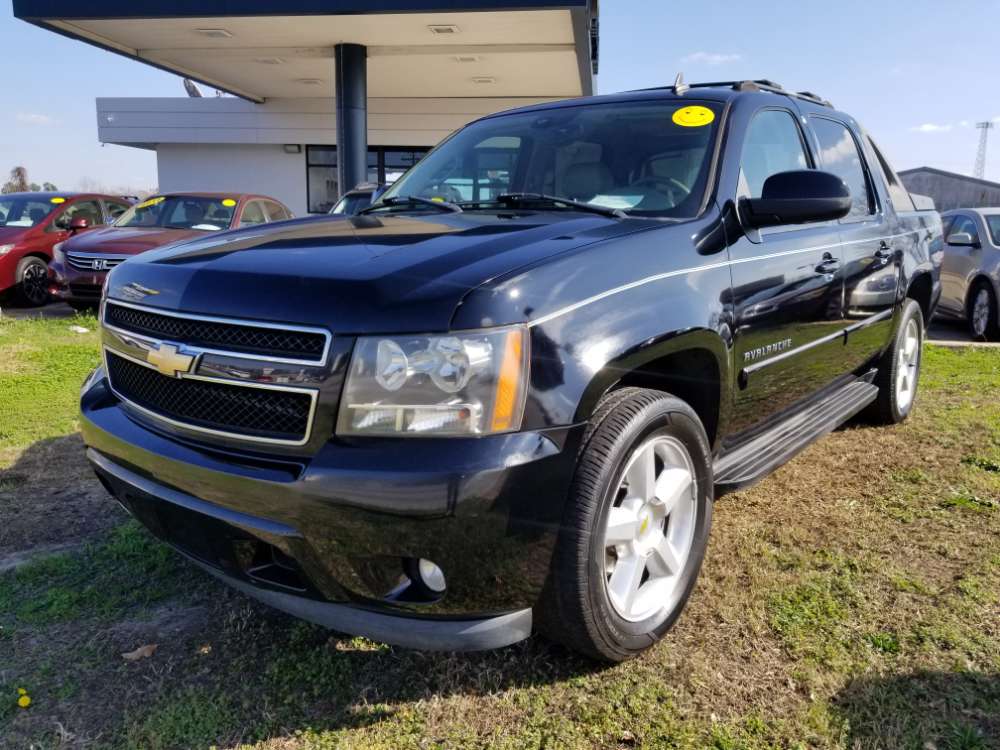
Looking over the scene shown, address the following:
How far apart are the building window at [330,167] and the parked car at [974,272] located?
16025mm

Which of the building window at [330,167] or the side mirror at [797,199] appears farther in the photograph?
the building window at [330,167]

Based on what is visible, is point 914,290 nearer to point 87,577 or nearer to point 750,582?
point 750,582

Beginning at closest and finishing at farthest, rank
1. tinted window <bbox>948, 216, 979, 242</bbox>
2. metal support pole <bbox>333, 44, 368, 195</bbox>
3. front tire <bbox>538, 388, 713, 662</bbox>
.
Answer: front tire <bbox>538, 388, 713, 662</bbox> < tinted window <bbox>948, 216, 979, 242</bbox> < metal support pole <bbox>333, 44, 368, 195</bbox>

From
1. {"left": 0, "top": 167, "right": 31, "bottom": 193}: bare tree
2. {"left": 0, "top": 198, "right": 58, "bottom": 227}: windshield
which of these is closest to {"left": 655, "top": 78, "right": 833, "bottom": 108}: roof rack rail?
{"left": 0, "top": 198, "right": 58, "bottom": 227}: windshield

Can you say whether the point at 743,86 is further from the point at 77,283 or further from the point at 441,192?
the point at 77,283

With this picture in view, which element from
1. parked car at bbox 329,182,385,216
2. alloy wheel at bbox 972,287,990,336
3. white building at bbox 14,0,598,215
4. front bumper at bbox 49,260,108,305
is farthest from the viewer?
white building at bbox 14,0,598,215

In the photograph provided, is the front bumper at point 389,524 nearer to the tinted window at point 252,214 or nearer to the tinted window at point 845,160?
the tinted window at point 845,160

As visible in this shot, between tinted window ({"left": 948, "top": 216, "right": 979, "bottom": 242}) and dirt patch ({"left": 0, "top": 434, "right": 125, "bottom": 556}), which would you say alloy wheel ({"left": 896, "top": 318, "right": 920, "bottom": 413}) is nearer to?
dirt patch ({"left": 0, "top": 434, "right": 125, "bottom": 556})

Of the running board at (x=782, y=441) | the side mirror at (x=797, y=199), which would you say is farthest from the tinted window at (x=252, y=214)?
the side mirror at (x=797, y=199)

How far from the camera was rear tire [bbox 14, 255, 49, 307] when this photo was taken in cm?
1130

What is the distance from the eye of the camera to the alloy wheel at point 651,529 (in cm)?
244

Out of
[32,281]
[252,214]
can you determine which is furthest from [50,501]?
[32,281]

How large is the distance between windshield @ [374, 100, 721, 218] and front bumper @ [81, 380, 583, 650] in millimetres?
1349

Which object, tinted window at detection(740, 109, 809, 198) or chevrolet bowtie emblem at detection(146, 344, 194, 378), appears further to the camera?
tinted window at detection(740, 109, 809, 198)
